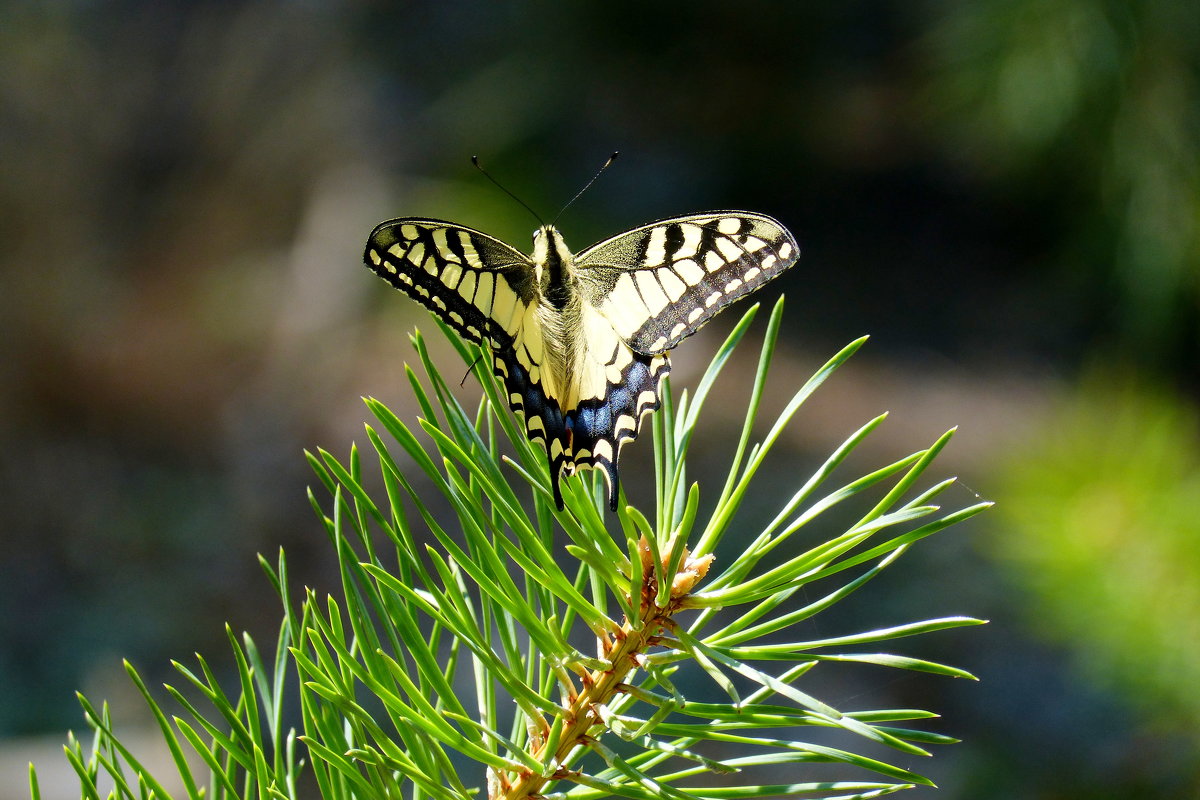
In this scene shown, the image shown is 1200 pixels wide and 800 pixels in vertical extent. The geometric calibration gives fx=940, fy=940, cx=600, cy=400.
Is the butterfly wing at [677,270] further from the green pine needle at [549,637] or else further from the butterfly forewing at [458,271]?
the green pine needle at [549,637]

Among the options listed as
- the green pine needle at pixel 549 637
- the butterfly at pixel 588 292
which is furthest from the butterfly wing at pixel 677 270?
the green pine needle at pixel 549 637

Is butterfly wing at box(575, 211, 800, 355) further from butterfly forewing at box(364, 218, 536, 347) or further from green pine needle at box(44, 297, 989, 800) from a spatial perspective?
green pine needle at box(44, 297, 989, 800)

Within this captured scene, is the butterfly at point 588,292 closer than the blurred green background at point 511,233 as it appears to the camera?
Yes

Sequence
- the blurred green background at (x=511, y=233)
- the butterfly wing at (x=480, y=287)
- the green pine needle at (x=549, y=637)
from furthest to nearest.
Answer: the blurred green background at (x=511, y=233) → the butterfly wing at (x=480, y=287) → the green pine needle at (x=549, y=637)

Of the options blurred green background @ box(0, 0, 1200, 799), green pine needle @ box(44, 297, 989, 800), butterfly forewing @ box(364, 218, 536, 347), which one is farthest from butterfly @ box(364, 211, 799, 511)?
blurred green background @ box(0, 0, 1200, 799)

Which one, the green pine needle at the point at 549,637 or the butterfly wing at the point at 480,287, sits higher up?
the butterfly wing at the point at 480,287

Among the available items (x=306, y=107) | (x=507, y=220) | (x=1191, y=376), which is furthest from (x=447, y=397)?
(x=306, y=107)

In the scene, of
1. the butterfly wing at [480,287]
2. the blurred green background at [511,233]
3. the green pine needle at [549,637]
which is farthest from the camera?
the blurred green background at [511,233]
